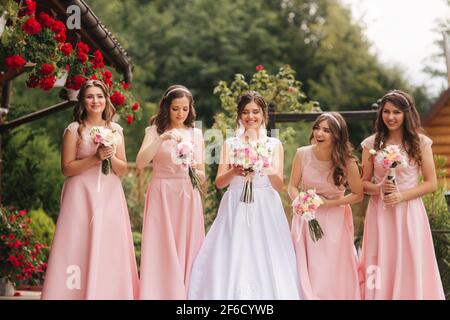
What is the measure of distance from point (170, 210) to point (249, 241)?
729 mm

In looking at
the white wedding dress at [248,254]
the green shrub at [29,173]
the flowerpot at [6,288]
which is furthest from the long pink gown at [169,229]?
the green shrub at [29,173]

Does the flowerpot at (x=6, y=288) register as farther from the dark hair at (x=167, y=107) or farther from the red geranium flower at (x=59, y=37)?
the dark hair at (x=167, y=107)

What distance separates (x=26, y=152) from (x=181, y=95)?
7.90 meters

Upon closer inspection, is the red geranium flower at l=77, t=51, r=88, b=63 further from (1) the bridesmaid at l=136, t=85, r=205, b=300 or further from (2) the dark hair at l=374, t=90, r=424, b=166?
(2) the dark hair at l=374, t=90, r=424, b=166

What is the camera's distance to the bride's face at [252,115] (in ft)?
19.5

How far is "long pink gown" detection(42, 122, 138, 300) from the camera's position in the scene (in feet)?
17.7

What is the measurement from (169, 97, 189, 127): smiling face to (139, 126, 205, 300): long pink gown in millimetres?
130

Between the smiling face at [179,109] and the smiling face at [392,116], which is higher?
the smiling face at [179,109]

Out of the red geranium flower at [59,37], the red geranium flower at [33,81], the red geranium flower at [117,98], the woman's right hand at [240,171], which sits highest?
the red geranium flower at [59,37]

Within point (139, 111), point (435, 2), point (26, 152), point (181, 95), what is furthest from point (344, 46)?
point (181, 95)

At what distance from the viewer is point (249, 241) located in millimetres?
5719

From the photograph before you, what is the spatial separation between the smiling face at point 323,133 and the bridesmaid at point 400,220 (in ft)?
1.12

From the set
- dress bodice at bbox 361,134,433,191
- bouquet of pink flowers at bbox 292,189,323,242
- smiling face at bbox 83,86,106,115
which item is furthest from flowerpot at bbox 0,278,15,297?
dress bodice at bbox 361,134,433,191

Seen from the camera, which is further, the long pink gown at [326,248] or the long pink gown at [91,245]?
the long pink gown at [326,248]
